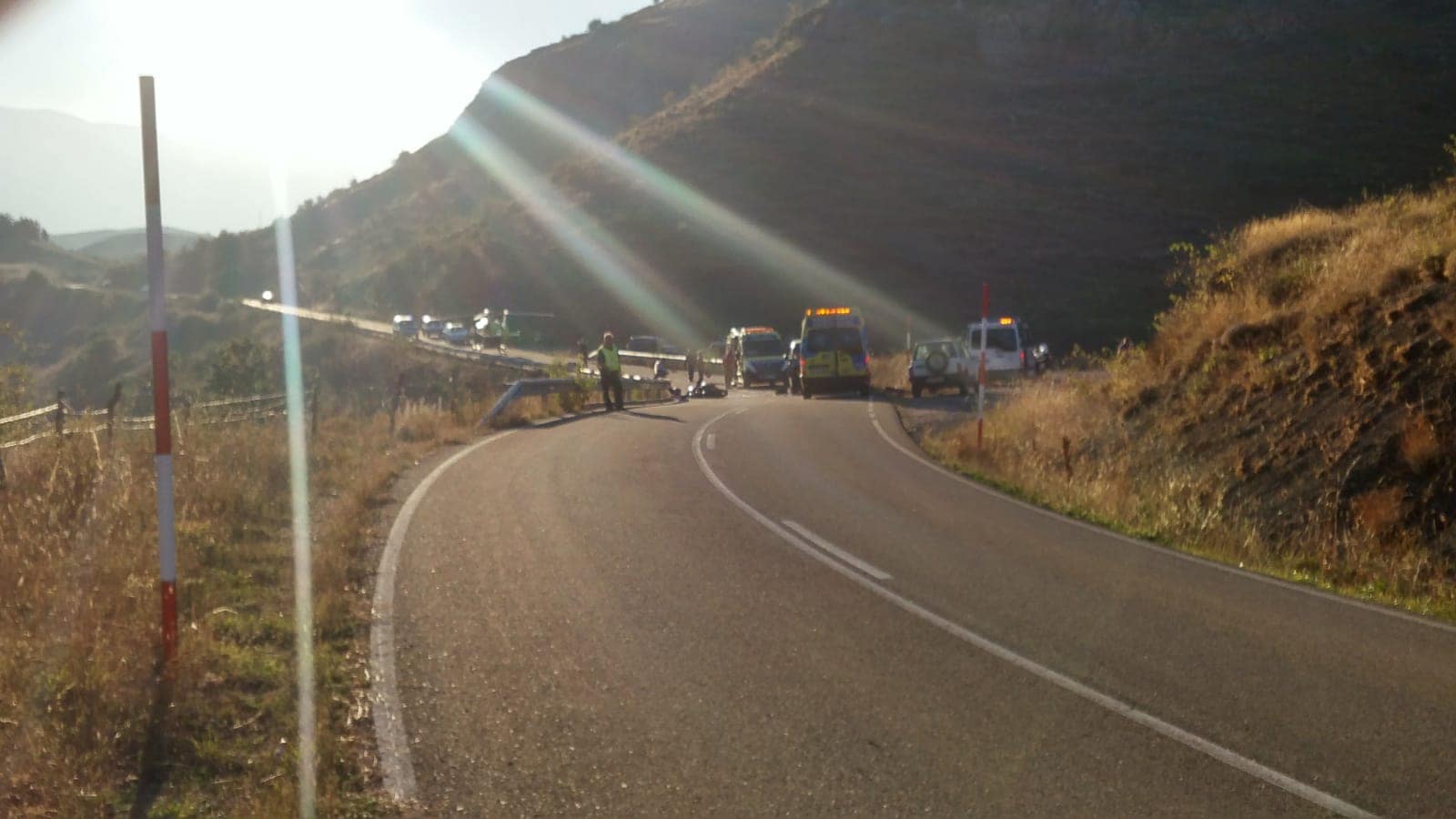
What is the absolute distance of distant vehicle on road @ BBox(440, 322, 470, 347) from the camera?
61531mm

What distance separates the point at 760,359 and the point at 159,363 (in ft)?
119

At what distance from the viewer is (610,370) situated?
28.8m

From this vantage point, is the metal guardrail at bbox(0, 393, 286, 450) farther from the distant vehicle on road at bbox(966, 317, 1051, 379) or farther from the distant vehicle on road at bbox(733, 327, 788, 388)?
the distant vehicle on road at bbox(733, 327, 788, 388)

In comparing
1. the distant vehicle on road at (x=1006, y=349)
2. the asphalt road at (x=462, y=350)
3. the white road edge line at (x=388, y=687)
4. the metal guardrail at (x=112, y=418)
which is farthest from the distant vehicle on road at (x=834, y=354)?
the white road edge line at (x=388, y=687)

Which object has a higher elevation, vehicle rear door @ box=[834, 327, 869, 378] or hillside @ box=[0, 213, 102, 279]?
hillside @ box=[0, 213, 102, 279]

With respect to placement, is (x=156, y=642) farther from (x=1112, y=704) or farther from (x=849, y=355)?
(x=849, y=355)

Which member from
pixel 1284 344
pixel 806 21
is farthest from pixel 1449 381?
pixel 806 21

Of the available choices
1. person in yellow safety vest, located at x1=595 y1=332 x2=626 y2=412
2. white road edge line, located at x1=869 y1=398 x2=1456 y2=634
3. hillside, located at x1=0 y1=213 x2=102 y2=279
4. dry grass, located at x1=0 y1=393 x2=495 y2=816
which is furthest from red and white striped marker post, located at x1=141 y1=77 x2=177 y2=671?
hillside, located at x1=0 y1=213 x2=102 y2=279

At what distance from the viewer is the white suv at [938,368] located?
33594 millimetres

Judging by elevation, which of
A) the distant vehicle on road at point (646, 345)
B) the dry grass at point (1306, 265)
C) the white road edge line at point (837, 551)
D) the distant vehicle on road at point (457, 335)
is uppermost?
the dry grass at point (1306, 265)

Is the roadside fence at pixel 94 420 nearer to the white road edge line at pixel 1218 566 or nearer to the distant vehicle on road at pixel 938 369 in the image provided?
the white road edge line at pixel 1218 566

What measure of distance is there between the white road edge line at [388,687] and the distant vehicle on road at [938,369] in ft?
76.2

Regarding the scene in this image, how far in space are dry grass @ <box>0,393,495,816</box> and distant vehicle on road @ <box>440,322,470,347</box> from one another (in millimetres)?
48511

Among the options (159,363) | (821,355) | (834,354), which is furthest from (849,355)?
(159,363)
